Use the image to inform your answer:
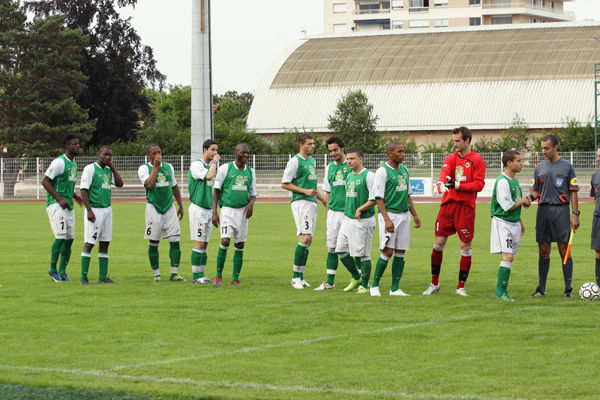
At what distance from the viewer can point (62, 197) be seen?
14.4 m

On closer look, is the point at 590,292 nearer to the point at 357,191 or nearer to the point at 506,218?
the point at 506,218

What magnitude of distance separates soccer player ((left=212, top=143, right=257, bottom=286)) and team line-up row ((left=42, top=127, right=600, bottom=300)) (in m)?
0.02

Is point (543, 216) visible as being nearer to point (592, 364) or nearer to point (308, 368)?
point (592, 364)

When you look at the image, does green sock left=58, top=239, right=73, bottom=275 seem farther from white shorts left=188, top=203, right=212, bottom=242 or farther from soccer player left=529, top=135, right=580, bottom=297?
soccer player left=529, top=135, right=580, bottom=297

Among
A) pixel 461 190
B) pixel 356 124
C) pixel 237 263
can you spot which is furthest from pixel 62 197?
pixel 356 124

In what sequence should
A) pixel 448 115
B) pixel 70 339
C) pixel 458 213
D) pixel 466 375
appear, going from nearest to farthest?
pixel 466 375
pixel 70 339
pixel 458 213
pixel 448 115

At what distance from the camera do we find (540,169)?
41.7 feet

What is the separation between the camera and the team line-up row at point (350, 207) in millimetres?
12422

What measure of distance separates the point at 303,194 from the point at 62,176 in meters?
3.68

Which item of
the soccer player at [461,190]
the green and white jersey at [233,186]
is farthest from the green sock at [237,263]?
the soccer player at [461,190]

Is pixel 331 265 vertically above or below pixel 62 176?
below

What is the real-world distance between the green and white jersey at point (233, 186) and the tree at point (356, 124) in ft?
154

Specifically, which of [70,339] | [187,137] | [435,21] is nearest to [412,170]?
[187,137]

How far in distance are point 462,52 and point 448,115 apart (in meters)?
6.50
